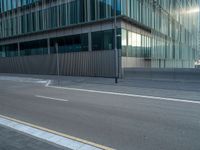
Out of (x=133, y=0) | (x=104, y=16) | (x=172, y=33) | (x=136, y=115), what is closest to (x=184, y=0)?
(x=172, y=33)

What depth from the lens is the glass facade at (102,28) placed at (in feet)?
82.1

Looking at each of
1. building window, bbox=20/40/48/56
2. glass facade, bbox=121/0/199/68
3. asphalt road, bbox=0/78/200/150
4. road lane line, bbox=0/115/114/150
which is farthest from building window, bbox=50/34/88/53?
road lane line, bbox=0/115/114/150

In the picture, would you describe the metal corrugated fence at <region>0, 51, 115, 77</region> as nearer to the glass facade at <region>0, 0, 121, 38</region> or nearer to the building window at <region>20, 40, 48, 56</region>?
the building window at <region>20, 40, 48, 56</region>

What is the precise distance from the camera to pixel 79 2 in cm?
2716

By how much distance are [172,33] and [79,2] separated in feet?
70.3

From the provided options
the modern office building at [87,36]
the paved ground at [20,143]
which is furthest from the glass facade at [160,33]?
the paved ground at [20,143]

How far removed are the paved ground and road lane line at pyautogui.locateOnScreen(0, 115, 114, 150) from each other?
227mm

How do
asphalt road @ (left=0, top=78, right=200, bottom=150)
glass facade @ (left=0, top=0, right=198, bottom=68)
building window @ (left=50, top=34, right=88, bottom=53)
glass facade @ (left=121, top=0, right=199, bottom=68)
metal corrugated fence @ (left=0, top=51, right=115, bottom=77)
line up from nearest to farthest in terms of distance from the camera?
asphalt road @ (left=0, top=78, right=200, bottom=150) < metal corrugated fence @ (left=0, top=51, right=115, bottom=77) < glass facade @ (left=0, top=0, right=198, bottom=68) < glass facade @ (left=121, top=0, right=199, bottom=68) < building window @ (left=50, top=34, right=88, bottom=53)

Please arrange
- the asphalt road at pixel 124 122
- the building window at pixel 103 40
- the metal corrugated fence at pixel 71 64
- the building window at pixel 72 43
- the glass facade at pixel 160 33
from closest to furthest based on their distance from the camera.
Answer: the asphalt road at pixel 124 122, the metal corrugated fence at pixel 71 64, the building window at pixel 103 40, the glass facade at pixel 160 33, the building window at pixel 72 43

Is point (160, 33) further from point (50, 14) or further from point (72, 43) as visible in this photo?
point (50, 14)

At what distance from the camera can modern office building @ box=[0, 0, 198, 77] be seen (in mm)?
24359

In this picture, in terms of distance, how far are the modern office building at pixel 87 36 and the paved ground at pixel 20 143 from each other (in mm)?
13351

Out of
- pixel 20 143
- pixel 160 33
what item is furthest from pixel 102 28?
pixel 20 143

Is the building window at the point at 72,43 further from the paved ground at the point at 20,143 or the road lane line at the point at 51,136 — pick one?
the paved ground at the point at 20,143
